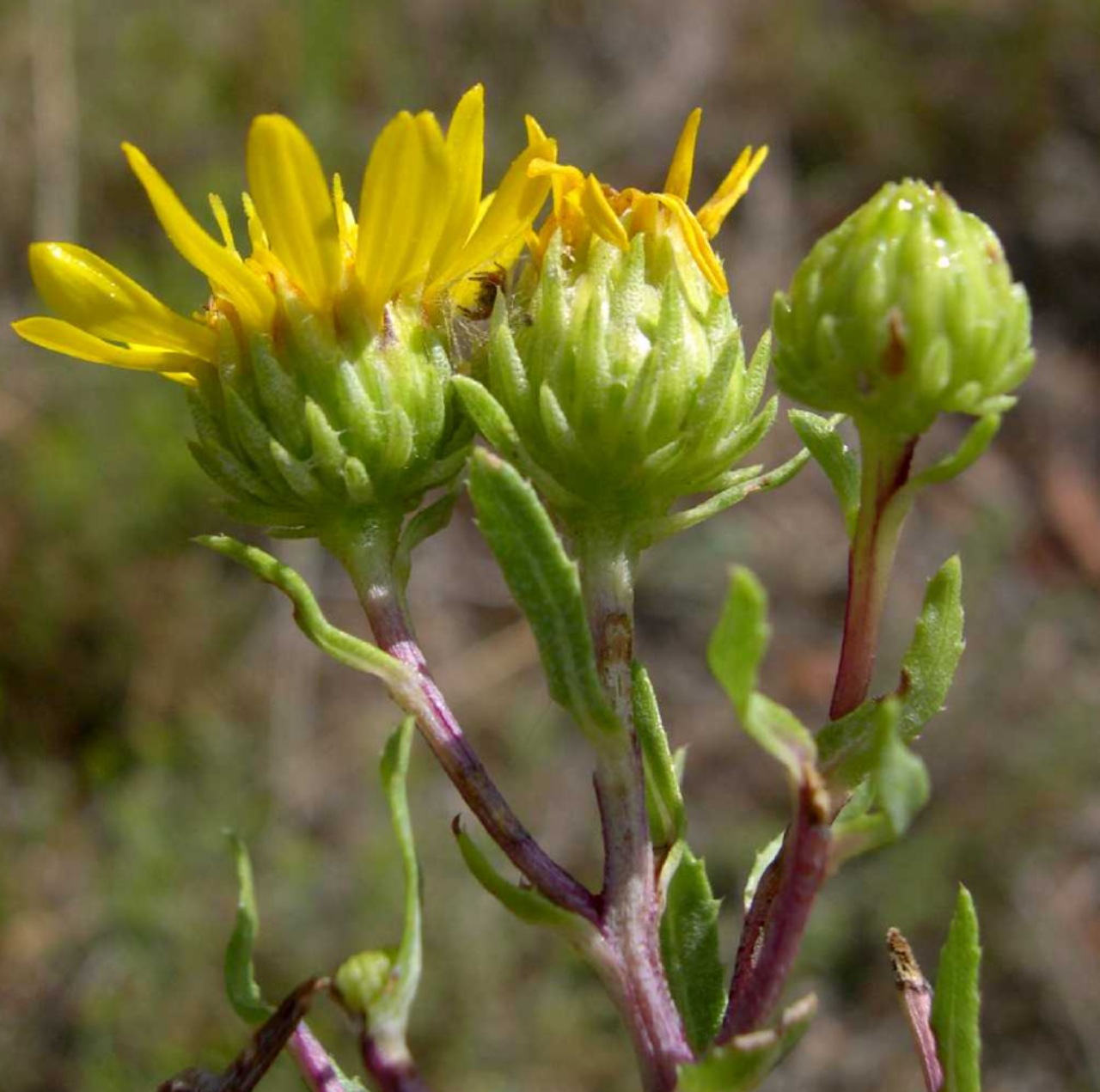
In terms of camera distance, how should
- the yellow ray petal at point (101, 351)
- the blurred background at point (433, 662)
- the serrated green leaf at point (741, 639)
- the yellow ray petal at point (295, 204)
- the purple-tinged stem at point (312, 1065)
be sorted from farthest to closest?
1. the blurred background at point (433, 662)
2. the yellow ray petal at point (101, 351)
3. the purple-tinged stem at point (312, 1065)
4. the yellow ray petal at point (295, 204)
5. the serrated green leaf at point (741, 639)

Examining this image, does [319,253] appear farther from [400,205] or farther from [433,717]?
[433,717]

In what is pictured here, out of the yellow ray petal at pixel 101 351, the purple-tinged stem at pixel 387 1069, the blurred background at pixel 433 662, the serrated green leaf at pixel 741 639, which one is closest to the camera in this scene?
the serrated green leaf at pixel 741 639

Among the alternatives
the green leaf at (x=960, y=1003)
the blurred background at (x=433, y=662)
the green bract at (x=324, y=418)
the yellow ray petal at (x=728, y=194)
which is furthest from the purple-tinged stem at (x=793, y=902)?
the blurred background at (x=433, y=662)

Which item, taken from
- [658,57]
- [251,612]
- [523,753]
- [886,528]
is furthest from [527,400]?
[658,57]

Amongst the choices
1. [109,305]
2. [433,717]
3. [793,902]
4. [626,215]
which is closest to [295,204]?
[109,305]

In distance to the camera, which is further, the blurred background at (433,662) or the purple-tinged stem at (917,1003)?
the blurred background at (433,662)

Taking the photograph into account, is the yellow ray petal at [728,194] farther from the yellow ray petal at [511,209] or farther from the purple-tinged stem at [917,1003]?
the purple-tinged stem at [917,1003]

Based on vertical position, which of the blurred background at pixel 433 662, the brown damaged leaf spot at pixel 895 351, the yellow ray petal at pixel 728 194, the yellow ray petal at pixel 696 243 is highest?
the yellow ray petal at pixel 728 194

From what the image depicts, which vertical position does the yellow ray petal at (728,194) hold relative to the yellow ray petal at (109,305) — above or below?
above
